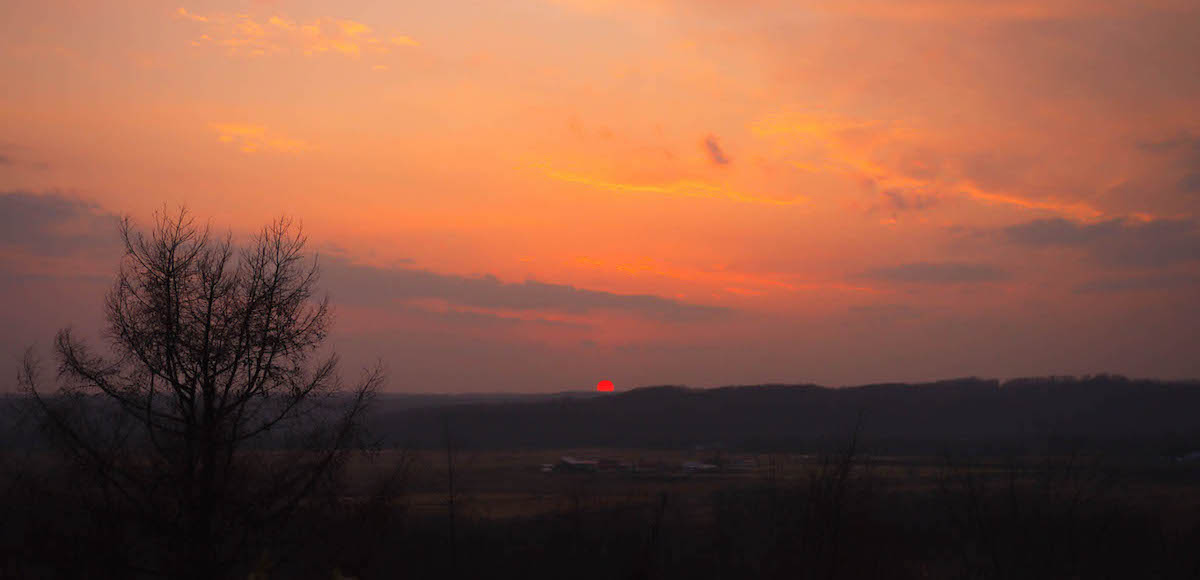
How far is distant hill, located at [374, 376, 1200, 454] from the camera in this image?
114 meters

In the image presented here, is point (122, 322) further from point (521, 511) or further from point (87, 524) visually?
point (521, 511)

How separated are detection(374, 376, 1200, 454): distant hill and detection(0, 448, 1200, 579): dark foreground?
131 feet

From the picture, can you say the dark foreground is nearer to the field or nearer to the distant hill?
the field

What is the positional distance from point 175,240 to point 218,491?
169 inches

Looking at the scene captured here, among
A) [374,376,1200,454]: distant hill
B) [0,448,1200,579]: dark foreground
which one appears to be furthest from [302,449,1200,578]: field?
[374,376,1200,454]: distant hill

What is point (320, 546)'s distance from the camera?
15.8 metres

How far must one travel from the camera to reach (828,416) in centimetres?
13112

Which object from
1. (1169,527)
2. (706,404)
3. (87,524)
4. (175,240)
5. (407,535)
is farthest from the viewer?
(706,404)

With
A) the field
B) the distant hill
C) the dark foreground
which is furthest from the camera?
the distant hill

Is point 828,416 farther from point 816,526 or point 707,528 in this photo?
point 816,526

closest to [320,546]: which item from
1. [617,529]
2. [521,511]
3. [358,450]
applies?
[358,450]

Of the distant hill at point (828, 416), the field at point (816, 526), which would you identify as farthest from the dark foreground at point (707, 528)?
the distant hill at point (828, 416)

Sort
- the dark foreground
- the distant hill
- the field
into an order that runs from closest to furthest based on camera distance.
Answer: the dark foreground
the field
the distant hill

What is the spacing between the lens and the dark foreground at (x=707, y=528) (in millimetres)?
14984
